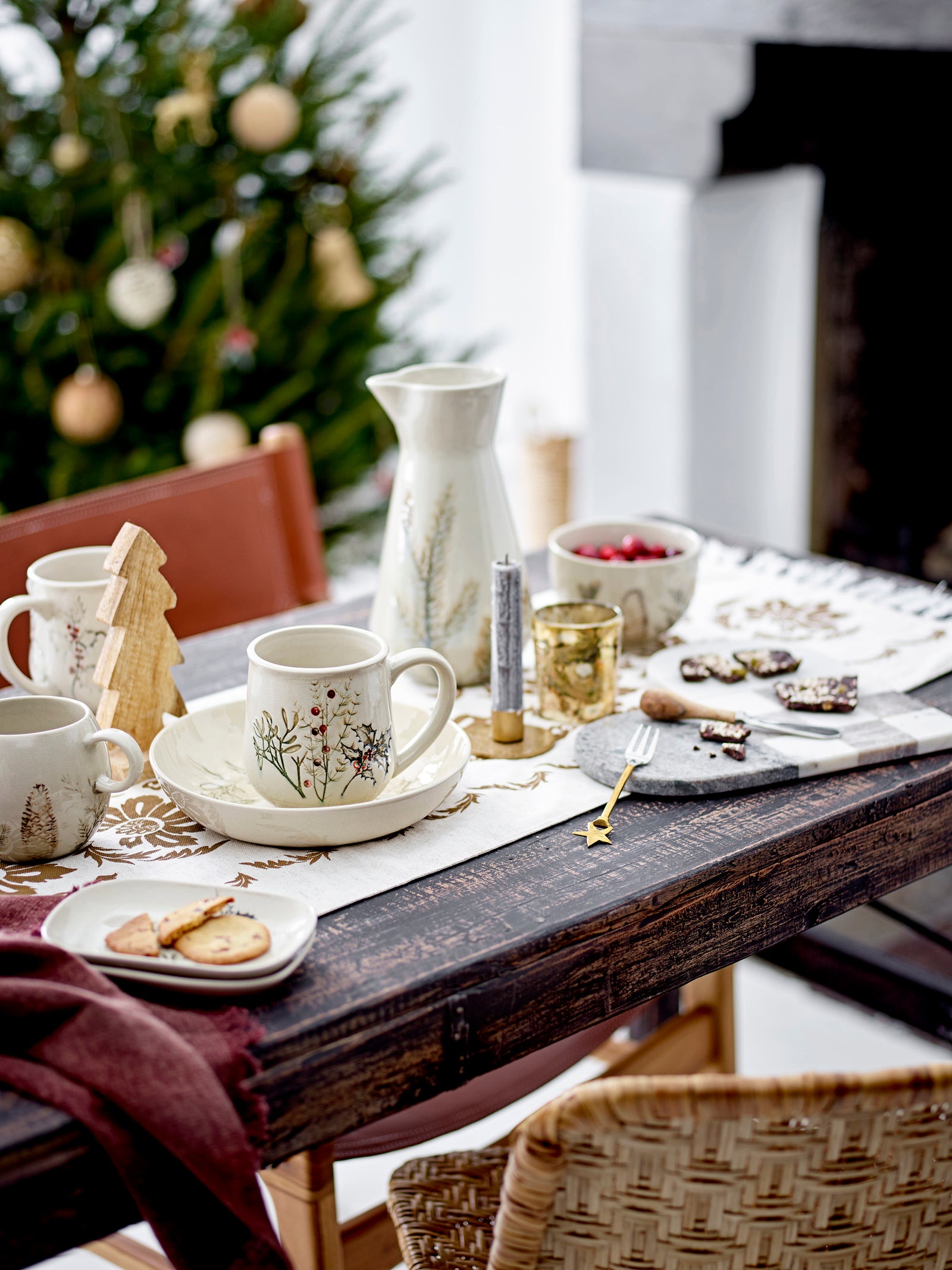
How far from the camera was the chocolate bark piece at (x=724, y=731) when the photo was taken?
904 millimetres

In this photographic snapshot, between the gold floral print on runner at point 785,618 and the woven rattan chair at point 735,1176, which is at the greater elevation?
→ the gold floral print on runner at point 785,618

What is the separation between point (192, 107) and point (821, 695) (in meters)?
1.50

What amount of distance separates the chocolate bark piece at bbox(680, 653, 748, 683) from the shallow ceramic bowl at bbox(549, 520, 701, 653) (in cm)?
6

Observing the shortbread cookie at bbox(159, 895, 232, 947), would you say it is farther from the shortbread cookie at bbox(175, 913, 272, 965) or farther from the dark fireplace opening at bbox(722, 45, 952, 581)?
the dark fireplace opening at bbox(722, 45, 952, 581)

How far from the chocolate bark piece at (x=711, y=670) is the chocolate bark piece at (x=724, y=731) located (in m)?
0.09

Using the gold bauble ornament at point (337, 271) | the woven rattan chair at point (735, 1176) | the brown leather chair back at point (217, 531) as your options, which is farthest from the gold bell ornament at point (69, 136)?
the woven rattan chair at point (735, 1176)

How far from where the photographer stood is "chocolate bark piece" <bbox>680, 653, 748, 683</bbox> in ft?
3.33

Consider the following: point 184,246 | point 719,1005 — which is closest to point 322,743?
point 719,1005

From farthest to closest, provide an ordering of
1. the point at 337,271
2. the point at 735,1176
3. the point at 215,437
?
the point at 337,271 → the point at 215,437 → the point at 735,1176

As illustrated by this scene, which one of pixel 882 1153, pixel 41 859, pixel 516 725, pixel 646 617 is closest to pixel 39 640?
pixel 41 859

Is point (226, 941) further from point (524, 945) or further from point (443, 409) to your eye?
point (443, 409)

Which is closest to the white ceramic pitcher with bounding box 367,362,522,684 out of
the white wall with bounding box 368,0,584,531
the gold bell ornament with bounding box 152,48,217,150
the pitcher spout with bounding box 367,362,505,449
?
the pitcher spout with bounding box 367,362,505,449

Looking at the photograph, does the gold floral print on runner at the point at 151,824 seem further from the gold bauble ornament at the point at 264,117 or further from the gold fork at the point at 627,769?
the gold bauble ornament at the point at 264,117

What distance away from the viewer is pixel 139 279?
1946 mm
